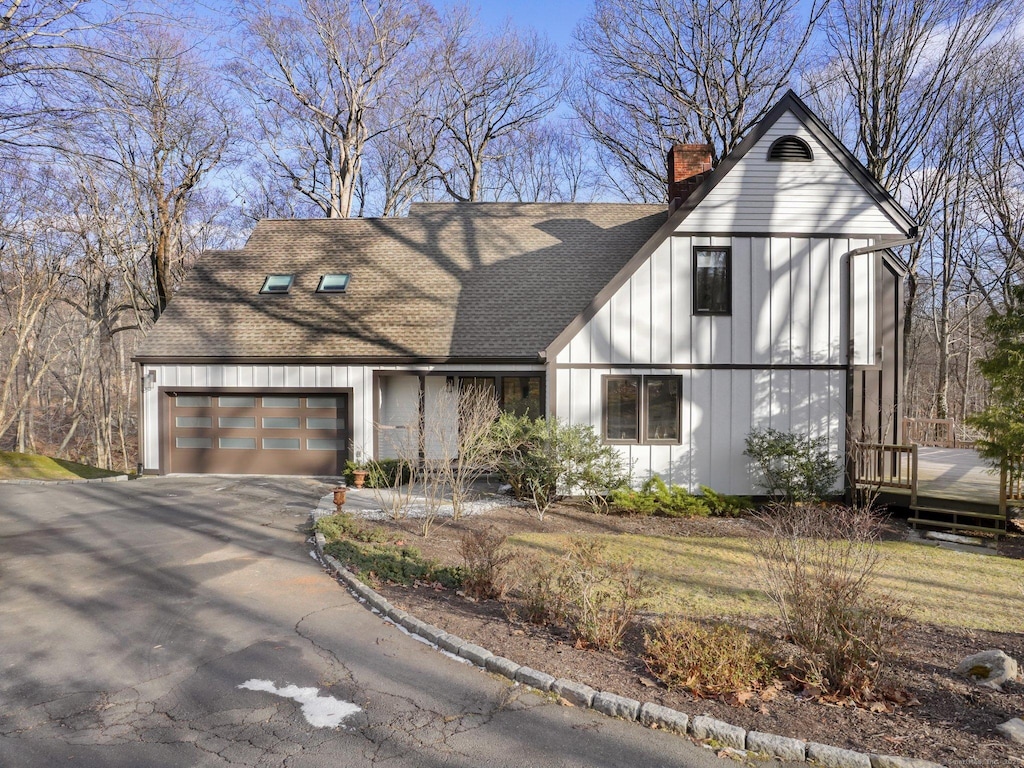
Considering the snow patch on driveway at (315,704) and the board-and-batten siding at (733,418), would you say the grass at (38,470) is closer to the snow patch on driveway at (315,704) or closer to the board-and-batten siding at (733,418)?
the board-and-batten siding at (733,418)

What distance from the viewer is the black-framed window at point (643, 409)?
42.6ft

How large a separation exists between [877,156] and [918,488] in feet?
47.3

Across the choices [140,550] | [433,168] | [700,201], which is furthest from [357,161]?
[140,550]

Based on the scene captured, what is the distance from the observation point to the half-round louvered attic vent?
12.8m

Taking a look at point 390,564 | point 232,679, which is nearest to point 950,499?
point 390,564

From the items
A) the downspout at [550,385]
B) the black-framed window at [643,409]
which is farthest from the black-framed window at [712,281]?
the downspout at [550,385]

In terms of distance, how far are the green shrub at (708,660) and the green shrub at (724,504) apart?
7799 millimetres

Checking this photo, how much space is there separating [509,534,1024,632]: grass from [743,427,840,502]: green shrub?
6.65ft

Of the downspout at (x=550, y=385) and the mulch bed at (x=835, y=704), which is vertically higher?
the downspout at (x=550, y=385)

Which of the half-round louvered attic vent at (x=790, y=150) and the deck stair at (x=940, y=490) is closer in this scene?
the deck stair at (x=940, y=490)

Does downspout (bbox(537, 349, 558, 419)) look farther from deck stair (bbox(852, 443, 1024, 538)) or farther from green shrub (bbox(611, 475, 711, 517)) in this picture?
deck stair (bbox(852, 443, 1024, 538))

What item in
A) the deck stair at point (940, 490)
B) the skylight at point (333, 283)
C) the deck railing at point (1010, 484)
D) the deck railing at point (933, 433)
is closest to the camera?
the deck railing at point (1010, 484)

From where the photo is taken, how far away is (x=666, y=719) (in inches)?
165

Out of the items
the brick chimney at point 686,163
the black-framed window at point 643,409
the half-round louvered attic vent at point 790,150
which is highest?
the brick chimney at point 686,163
